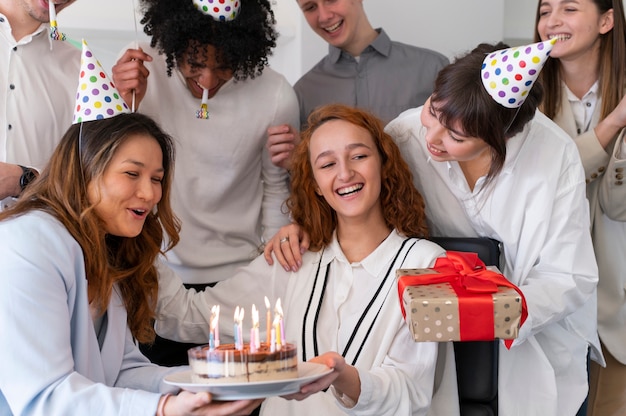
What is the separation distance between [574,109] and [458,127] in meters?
0.74

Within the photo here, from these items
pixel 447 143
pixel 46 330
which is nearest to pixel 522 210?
pixel 447 143

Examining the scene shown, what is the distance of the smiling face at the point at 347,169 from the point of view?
7.02 ft

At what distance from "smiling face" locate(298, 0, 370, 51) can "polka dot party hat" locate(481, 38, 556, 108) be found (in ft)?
2.84

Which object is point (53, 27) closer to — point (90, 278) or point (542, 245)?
point (90, 278)

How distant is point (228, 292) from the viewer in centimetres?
223

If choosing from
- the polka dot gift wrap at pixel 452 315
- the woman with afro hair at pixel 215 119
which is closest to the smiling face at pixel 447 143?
the polka dot gift wrap at pixel 452 315

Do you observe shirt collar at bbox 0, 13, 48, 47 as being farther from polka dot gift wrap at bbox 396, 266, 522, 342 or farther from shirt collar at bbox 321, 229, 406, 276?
polka dot gift wrap at bbox 396, 266, 522, 342

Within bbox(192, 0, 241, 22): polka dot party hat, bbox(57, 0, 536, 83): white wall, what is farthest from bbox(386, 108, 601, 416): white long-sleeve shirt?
bbox(57, 0, 536, 83): white wall

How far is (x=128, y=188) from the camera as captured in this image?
1.76 m

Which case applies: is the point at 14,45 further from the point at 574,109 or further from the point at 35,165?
the point at 574,109

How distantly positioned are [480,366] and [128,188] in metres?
0.99

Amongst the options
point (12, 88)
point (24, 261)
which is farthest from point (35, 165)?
point (24, 261)

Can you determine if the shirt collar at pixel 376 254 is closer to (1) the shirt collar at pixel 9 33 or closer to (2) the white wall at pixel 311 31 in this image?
(1) the shirt collar at pixel 9 33

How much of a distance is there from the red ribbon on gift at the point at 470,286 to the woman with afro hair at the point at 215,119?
0.81 meters
